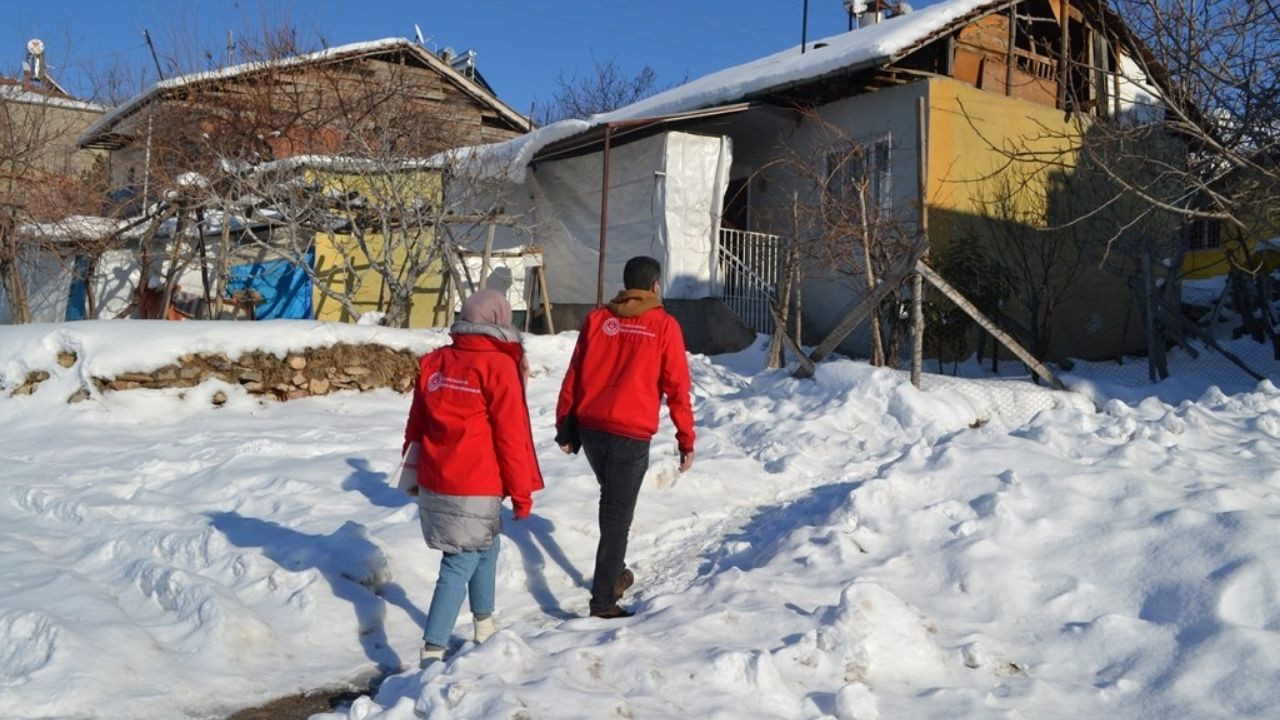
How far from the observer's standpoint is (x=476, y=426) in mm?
4414

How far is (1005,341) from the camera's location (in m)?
8.79

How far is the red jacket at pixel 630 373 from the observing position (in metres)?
5.01

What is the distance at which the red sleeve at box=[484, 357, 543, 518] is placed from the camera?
14.5ft

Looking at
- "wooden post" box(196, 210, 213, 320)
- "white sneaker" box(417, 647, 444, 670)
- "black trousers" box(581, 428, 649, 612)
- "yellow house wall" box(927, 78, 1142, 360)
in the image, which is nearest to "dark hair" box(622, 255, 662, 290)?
"black trousers" box(581, 428, 649, 612)

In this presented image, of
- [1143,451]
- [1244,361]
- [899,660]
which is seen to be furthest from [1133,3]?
[899,660]

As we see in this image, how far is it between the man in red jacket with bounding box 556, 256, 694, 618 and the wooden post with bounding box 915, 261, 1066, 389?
396 cm

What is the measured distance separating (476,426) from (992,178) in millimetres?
10585

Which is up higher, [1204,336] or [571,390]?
[1204,336]

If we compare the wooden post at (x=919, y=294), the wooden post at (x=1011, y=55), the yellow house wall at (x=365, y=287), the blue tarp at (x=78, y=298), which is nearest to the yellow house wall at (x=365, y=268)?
the yellow house wall at (x=365, y=287)

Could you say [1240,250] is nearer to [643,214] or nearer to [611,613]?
[643,214]

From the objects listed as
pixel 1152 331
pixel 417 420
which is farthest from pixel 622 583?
pixel 1152 331

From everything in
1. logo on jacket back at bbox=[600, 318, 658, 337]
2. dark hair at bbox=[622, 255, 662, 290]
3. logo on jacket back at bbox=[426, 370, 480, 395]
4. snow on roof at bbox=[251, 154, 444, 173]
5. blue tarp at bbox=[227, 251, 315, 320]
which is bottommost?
logo on jacket back at bbox=[426, 370, 480, 395]

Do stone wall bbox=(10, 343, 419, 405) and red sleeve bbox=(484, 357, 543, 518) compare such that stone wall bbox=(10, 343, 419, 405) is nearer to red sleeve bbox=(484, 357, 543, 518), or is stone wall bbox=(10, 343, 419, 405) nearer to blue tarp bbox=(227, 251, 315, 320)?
red sleeve bbox=(484, 357, 543, 518)

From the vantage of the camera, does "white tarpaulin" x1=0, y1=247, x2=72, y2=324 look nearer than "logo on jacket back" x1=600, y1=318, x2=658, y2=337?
No
